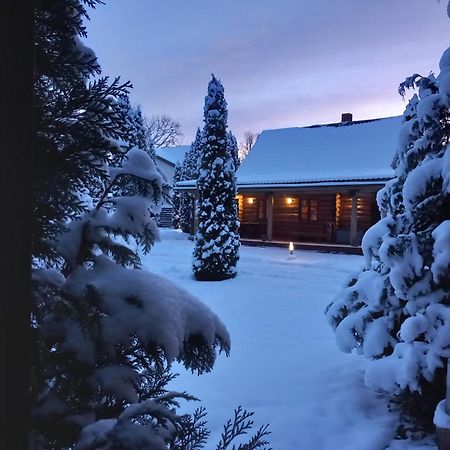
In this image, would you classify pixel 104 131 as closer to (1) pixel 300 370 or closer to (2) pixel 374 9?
(1) pixel 300 370

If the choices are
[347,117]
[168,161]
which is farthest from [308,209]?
[168,161]

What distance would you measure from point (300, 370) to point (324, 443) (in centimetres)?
191

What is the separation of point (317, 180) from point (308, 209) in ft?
15.7

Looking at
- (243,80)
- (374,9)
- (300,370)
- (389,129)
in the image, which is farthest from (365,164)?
(300,370)

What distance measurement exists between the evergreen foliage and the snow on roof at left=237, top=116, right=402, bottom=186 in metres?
18.5

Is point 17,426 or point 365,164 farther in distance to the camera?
point 365,164

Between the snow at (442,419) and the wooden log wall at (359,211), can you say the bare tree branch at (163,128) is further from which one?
the snow at (442,419)

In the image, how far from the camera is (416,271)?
166 inches

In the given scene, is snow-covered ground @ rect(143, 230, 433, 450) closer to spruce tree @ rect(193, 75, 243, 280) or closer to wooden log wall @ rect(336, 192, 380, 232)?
spruce tree @ rect(193, 75, 243, 280)

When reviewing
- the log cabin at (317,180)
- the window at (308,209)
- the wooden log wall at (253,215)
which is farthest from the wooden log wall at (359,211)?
the wooden log wall at (253,215)

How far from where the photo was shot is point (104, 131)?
61.3 inches

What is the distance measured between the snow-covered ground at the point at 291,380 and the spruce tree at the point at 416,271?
0.55 metres

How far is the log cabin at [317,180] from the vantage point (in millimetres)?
20703

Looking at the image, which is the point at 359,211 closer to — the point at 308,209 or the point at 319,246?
→ the point at 308,209
